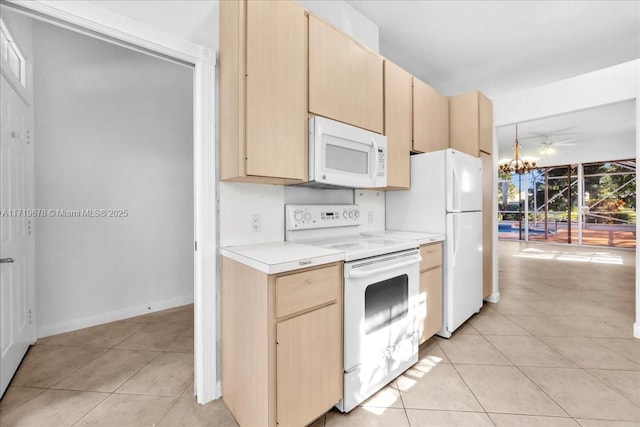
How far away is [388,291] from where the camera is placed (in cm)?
179

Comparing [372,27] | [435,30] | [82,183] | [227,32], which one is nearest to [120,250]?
[82,183]

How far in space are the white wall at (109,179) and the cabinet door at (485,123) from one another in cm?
324

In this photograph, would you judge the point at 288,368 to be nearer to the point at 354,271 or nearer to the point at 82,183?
the point at 354,271

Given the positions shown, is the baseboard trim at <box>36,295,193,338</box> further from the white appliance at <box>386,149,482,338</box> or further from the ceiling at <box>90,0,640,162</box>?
the ceiling at <box>90,0,640,162</box>

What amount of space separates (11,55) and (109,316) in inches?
88.8

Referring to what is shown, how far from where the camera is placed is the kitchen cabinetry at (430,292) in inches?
85.1

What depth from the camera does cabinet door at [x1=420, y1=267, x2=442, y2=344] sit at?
219 centimetres

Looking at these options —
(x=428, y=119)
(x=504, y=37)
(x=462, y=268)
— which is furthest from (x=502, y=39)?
(x=462, y=268)

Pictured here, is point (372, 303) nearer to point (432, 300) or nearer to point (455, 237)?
point (432, 300)

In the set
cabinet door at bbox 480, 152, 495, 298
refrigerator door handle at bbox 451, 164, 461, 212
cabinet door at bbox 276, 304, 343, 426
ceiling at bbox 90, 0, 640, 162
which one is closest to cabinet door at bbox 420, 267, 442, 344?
refrigerator door handle at bbox 451, 164, 461, 212

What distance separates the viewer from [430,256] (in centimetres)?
227

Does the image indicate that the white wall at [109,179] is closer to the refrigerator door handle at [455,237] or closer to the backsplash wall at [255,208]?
the backsplash wall at [255,208]

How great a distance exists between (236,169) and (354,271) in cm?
83

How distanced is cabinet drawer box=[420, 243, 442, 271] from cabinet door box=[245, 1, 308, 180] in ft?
3.75
